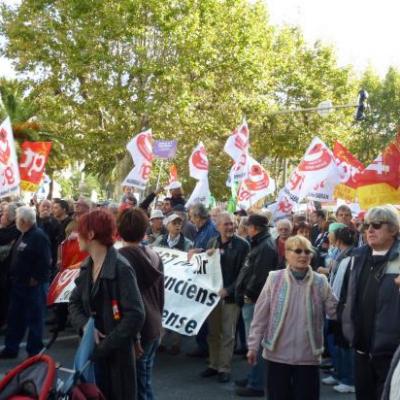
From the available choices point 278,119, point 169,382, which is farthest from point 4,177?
point 278,119

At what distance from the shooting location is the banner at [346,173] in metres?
14.6

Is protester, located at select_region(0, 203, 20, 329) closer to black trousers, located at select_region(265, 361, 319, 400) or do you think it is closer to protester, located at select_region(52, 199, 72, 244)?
protester, located at select_region(52, 199, 72, 244)

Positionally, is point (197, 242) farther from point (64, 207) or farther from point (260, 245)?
point (64, 207)

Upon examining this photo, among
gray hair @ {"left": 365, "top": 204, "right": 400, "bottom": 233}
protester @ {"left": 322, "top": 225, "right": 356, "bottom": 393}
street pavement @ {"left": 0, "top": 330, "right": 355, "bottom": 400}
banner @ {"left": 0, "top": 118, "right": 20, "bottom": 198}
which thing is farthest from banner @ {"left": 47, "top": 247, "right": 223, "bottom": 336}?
banner @ {"left": 0, "top": 118, "right": 20, "bottom": 198}

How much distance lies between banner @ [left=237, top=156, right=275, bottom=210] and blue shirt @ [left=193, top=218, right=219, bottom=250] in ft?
18.2

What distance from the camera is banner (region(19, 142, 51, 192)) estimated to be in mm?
14438

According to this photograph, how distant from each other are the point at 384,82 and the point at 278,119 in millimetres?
16033

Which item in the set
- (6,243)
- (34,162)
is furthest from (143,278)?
(34,162)

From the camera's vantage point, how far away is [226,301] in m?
7.77

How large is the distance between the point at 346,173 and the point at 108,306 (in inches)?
452

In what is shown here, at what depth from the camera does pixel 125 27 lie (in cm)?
2638

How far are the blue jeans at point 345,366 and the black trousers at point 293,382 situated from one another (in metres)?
2.30

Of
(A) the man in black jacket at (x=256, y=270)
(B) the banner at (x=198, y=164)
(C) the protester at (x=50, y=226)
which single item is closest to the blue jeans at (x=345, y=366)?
(A) the man in black jacket at (x=256, y=270)

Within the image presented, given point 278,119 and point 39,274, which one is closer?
point 39,274
